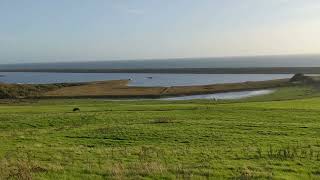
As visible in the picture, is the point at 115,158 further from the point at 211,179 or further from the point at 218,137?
the point at 218,137

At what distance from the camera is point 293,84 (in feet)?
309

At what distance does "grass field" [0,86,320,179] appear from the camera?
13.6 meters

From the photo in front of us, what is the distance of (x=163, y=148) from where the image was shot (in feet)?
62.8

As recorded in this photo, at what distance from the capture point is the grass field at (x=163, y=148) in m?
13.6

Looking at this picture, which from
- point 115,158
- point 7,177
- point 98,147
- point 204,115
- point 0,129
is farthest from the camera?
point 204,115

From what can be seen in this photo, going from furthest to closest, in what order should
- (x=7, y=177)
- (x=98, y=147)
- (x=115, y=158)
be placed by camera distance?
(x=98, y=147) < (x=115, y=158) < (x=7, y=177)

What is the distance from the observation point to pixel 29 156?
17047 millimetres

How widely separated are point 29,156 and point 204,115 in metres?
18.0

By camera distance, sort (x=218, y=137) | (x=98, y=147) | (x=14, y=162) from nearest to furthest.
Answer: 1. (x=14, y=162)
2. (x=98, y=147)
3. (x=218, y=137)

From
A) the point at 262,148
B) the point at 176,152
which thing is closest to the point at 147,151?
the point at 176,152

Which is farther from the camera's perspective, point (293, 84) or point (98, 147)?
point (293, 84)

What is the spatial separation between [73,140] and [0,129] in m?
7.43

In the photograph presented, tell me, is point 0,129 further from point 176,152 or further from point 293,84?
point 293,84

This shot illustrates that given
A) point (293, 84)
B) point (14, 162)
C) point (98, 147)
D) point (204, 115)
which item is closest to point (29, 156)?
point (14, 162)
